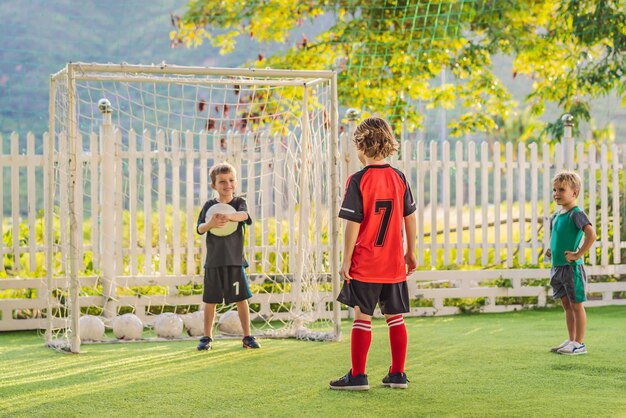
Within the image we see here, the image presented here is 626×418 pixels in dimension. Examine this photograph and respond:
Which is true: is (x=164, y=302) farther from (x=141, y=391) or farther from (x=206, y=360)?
(x=141, y=391)

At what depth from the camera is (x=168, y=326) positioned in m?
7.29

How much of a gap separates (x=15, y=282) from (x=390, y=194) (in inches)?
177

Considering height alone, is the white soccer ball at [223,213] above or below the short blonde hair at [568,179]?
below

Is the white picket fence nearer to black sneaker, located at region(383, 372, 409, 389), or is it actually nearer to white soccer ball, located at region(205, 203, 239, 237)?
white soccer ball, located at region(205, 203, 239, 237)

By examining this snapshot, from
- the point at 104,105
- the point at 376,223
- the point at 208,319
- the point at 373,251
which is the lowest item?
the point at 208,319

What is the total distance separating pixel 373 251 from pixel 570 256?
1.84 m

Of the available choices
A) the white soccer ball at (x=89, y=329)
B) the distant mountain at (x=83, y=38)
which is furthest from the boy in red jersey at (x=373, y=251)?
the distant mountain at (x=83, y=38)

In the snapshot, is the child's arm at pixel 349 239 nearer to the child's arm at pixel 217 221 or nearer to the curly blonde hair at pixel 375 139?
the curly blonde hair at pixel 375 139

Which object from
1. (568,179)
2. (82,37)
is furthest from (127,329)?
(82,37)

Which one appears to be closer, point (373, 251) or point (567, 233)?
point (373, 251)

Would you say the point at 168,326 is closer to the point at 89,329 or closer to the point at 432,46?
the point at 89,329

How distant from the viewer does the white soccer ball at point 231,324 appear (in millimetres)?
7391

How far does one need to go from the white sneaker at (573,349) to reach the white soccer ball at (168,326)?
9.37ft

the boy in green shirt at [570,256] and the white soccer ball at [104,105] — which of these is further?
the white soccer ball at [104,105]
